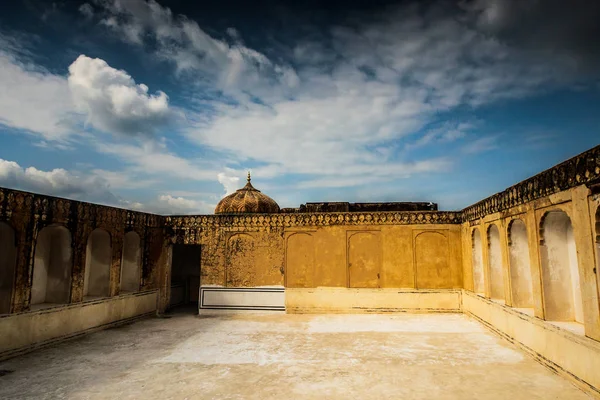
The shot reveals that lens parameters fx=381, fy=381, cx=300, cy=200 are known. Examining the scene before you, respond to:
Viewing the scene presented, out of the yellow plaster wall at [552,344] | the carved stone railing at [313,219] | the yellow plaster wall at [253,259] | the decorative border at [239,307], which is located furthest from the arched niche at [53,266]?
the yellow plaster wall at [552,344]

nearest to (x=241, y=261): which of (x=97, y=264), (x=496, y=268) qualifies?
(x=97, y=264)

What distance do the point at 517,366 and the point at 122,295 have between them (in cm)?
906

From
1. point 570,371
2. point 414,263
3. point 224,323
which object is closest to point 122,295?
point 224,323

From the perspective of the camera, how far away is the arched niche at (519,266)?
25.5 ft

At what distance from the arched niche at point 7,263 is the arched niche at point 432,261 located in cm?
988

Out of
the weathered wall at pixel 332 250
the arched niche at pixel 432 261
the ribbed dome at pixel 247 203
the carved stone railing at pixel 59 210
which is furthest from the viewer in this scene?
the ribbed dome at pixel 247 203

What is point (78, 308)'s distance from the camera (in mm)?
8500

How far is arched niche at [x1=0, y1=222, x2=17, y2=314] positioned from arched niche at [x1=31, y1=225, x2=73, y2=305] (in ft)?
3.43

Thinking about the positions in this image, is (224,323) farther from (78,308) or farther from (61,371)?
(61,371)

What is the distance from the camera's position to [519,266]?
7824 mm

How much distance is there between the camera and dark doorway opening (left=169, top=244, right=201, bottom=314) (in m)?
13.5

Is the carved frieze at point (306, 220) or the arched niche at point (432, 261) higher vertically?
the carved frieze at point (306, 220)

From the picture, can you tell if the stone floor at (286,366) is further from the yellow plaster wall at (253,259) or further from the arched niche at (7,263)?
the yellow plaster wall at (253,259)

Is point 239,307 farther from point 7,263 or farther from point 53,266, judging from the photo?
point 7,263
